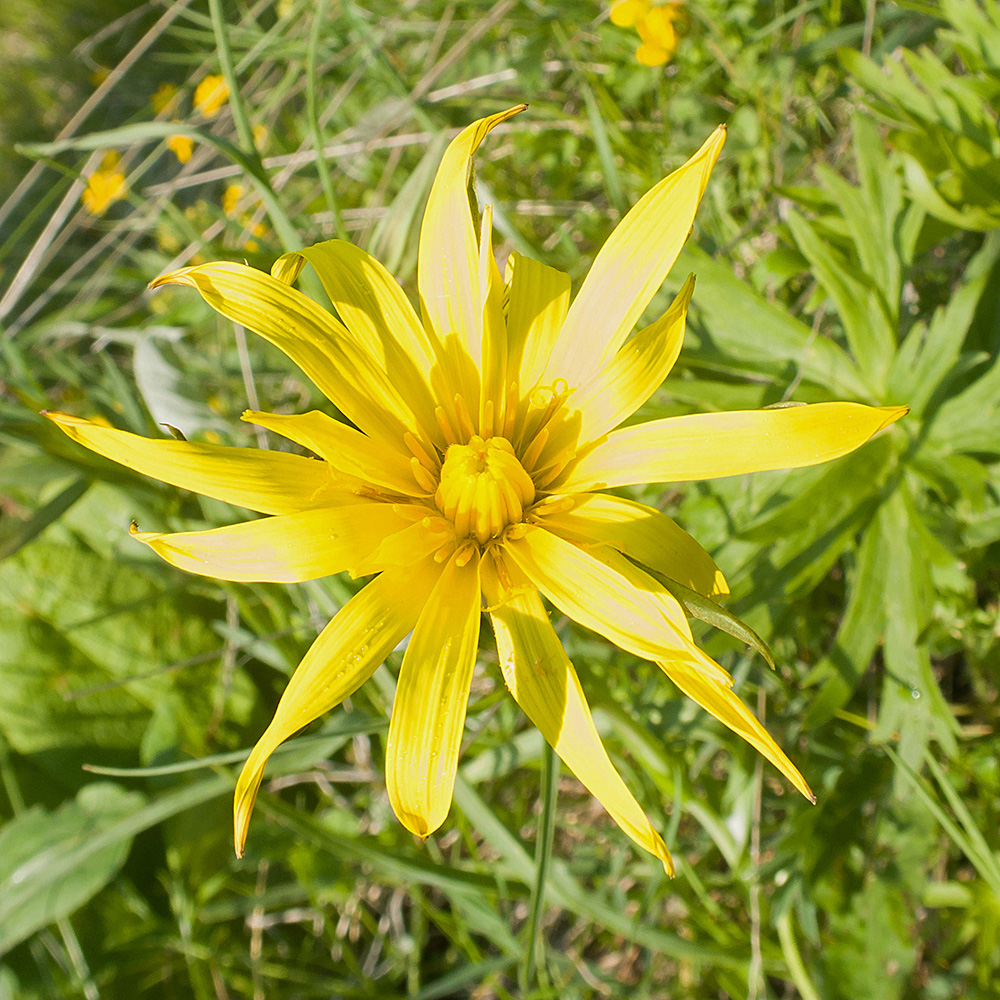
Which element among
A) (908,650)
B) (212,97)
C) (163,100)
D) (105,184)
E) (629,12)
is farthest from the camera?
(163,100)

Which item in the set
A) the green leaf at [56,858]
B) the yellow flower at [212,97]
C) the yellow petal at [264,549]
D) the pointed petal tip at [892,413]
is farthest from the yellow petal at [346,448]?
the yellow flower at [212,97]

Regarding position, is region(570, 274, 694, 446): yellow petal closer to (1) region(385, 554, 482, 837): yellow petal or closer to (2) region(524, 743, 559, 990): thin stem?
(1) region(385, 554, 482, 837): yellow petal

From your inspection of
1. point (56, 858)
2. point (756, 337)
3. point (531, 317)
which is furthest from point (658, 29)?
point (56, 858)

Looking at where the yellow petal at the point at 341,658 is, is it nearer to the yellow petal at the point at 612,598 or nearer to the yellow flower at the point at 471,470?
the yellow flower at the point at 471,470

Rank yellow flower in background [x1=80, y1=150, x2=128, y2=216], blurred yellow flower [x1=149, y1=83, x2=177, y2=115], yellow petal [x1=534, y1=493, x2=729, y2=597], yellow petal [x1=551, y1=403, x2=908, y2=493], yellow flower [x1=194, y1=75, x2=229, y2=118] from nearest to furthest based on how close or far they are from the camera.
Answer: yellow petal [x1=551, y1=403, x2=908, y2=493]
yellow petal [x1=534, y1=493, x2=729, y2=597]
yellow flower in background [x1=80, y1=150, x2=128, y2=216]
yellow flower [x1=194, y1=75, x2=229, y2=118]
blurred yellow flower [x1=149, y1=83, x2=177, y2=115]

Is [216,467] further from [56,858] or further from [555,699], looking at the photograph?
[56,858]

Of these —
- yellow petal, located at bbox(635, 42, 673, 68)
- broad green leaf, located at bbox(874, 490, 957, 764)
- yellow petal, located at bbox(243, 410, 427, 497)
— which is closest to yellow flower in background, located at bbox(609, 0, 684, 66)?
yellow petal, located at bbox(635, 42, 673, 68)

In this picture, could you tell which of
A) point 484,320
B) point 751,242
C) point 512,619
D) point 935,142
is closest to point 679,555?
point 512,619
